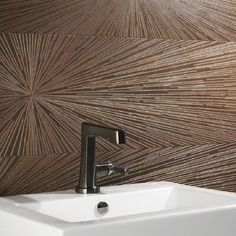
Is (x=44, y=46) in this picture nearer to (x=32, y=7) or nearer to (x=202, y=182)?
(x=32, y=7)

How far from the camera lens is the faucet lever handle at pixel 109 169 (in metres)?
1.55

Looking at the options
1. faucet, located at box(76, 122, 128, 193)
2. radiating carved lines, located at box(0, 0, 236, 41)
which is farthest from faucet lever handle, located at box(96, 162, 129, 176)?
radiating carved lines, located at box(0, 0, 236, 41)

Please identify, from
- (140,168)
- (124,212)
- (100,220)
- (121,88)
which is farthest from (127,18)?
(100,220)

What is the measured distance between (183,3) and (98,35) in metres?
0.33

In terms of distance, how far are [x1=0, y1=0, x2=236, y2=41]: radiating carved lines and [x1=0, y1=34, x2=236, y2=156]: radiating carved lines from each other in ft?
0.09

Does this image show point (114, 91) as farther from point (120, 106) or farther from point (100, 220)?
point (100, 220)

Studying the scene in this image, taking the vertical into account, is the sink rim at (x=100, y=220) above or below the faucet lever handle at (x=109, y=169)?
below

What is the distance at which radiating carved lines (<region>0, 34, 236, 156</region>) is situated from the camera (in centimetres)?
153

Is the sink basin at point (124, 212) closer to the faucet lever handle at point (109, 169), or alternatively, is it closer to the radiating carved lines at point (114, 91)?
the faucet lever handle at point (109, 169)

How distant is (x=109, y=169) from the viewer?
1571mm

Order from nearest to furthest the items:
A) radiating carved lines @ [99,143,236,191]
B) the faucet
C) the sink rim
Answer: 1. the sink rim
2. the faucet
3. radiating carved lines @ [99,143,236,191]

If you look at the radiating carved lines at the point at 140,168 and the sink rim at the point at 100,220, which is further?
the radiating carved lines at the point at 140,168

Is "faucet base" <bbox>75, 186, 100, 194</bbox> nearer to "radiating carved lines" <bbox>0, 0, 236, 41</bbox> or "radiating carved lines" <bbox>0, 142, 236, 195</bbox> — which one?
"radiating carved lines" <bbox>0, 142, 236, 195</bbox>

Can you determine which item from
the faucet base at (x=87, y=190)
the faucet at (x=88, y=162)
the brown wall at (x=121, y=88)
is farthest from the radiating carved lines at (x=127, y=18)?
the faucet base at (x=87, y=190)
